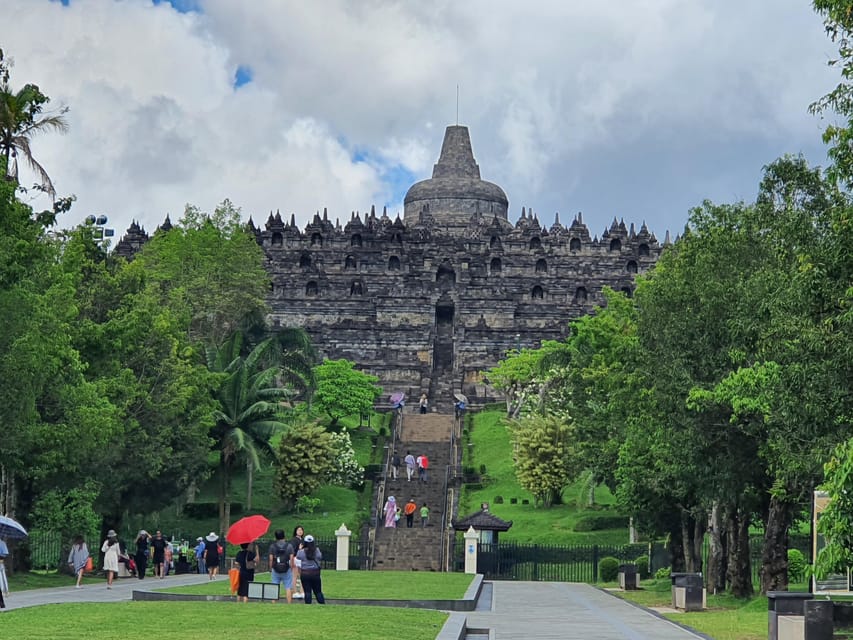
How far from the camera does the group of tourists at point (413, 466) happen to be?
6400cm

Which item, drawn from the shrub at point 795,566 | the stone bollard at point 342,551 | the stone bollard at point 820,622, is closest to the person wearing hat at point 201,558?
the stone bollard at point 342,551

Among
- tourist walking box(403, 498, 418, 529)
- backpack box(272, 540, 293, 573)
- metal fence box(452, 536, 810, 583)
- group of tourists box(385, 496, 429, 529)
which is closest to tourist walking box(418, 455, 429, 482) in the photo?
group of tourists box(385, 496, 429, 529)

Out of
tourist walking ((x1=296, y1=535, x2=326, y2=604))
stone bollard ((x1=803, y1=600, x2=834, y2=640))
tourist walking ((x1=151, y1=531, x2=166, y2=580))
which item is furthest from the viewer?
tourist walking ((x1=151, y1=531, x2=166, y2=580))

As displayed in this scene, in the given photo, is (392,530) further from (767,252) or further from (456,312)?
(456,312)

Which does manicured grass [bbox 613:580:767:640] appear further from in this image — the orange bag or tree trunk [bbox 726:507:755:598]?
the orange bag

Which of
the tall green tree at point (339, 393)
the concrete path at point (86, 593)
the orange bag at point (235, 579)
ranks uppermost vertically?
the tall green tree at point (339, 393)

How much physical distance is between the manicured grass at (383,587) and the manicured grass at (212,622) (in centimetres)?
495

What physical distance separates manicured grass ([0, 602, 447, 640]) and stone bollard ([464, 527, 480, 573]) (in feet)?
73.6

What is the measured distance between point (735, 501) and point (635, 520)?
13768mm

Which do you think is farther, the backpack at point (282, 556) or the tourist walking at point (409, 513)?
the tourist walking at point (409, 513)

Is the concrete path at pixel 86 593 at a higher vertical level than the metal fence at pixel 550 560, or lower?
lower

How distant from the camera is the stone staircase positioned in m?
54.2

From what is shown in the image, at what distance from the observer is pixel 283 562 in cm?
2836

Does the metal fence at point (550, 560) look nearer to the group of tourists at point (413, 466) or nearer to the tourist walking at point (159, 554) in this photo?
the tourist walking at point (159, 554)
